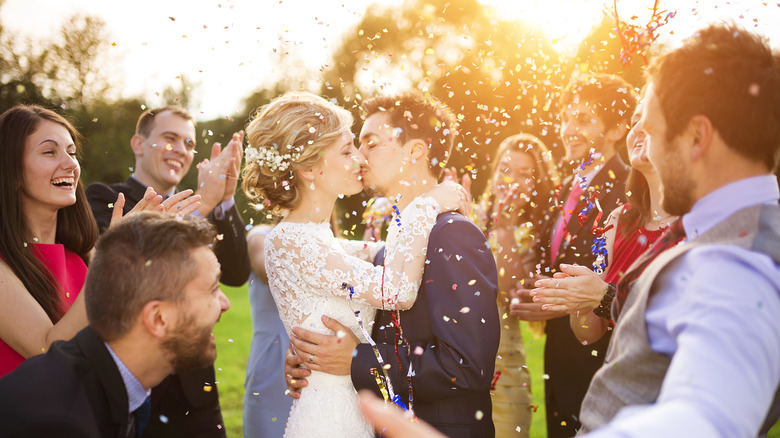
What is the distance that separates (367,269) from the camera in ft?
10.7

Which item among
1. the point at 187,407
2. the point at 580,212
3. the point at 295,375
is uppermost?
the point at 580,212

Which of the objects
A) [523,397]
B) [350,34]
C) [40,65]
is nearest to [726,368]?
[523,397]

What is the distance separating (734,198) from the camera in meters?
1.65

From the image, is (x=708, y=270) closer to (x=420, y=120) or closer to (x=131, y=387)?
(x=131, y=387)

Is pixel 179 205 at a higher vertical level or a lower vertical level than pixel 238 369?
higher

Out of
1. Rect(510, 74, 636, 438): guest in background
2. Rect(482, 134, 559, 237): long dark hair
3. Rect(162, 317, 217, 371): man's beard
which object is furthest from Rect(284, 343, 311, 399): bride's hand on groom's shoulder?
Rect(482, 134, 559, 237): long dark hair

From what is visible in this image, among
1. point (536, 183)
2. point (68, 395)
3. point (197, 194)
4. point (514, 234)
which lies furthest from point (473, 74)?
point (68, 395)

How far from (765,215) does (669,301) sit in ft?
1.22

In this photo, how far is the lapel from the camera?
213 centimetres

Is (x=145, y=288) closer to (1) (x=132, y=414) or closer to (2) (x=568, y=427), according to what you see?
(1) (x=132, y=414)

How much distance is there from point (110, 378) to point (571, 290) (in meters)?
2.18

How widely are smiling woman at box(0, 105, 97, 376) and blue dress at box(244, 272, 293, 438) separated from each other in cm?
172

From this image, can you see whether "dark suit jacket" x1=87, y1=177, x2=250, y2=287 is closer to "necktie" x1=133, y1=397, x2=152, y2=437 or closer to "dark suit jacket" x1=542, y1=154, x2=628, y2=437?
"necktie" x1=133, y1=397, x2=152, y2=437

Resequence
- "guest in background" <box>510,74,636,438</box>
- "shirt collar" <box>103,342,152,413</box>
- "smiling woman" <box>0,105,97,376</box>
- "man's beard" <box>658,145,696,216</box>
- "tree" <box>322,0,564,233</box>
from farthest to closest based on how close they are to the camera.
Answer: "tree" <box>322,0,564,233</box> → "guest in background" <box>510,74,636,438</box> → "smiling woman" <box>0,105,97,376</box> → "shirt collar" <box>103,342,152,413</box> → "man's beard" <box>658,145,696,216</box>
